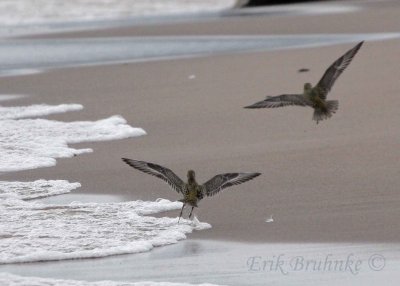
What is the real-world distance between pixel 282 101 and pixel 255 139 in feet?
4.58

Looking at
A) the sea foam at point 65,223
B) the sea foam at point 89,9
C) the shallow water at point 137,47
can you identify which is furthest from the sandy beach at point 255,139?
the sea foam at point 89,9

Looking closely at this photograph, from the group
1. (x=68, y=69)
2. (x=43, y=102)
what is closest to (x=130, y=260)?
(x=43, y=102)

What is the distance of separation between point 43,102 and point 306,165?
3.92m

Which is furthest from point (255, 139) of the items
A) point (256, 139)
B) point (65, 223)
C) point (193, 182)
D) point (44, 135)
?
point (65, 223)

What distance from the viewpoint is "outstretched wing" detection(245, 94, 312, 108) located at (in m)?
6.48

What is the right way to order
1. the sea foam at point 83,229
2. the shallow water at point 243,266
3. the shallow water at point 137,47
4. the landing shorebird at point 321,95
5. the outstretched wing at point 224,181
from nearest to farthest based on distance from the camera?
the shallow water at point 243,266
the sea foam at point 83,229
the outstretched wing at point 224,181
the landing shorebird at point 321,95
the shallow water at point 137,47

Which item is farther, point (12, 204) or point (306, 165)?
point (306, 165)

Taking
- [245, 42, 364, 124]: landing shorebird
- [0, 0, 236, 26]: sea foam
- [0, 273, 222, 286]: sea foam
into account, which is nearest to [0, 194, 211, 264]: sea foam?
[0, 273, 222, 286]: sea foam

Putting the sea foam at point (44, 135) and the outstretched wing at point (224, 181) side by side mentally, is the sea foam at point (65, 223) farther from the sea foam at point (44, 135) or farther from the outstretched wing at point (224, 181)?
the outstretched wing at point (224, 181)

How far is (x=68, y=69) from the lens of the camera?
490 inches

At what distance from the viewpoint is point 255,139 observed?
26.3 feet

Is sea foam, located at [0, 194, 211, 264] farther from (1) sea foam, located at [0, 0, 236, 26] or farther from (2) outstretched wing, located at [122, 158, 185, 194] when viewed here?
(1) sea foam, located at [0, 0, 236, 26]

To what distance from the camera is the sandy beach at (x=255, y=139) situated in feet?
19.7

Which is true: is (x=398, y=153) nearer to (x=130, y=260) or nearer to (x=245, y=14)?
(x=130, y=260)
